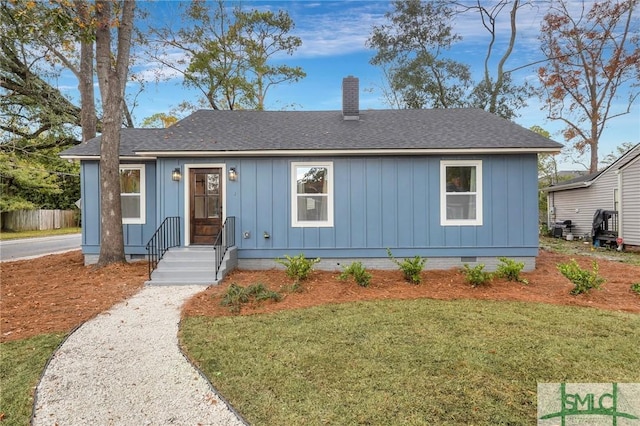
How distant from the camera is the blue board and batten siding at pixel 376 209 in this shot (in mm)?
7855

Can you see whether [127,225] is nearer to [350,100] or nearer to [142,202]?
[142,202]

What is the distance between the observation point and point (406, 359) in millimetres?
3324

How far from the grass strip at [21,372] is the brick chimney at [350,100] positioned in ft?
27.2

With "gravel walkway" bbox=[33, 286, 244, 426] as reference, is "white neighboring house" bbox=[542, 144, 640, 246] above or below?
above

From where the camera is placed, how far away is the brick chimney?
9867 millimetres

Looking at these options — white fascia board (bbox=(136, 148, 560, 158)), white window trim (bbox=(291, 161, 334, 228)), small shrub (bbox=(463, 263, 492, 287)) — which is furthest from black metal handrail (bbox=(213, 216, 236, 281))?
small shrub (bbox=(463, 263, 492, 287))

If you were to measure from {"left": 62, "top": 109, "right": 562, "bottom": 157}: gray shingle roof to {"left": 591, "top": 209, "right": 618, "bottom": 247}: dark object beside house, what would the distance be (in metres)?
7.34

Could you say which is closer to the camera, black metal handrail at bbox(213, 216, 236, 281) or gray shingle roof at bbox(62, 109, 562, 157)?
black metal handrail at bbox(213, 216, 236, 281)

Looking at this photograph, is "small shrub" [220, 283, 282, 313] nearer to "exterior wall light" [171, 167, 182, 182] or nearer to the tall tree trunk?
"exterior wall light" [171, 167, 182, 182]

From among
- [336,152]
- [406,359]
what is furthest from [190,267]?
[406,359]

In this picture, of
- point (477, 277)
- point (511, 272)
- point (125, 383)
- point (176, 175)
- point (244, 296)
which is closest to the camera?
point (125, 383)

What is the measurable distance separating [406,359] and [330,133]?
632 centimetres

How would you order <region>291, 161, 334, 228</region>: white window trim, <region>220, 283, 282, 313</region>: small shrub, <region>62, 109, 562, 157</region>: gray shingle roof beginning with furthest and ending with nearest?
<region>291, 161, 334, 228</region>: white window trim → <region>62, 109, 562, 157</region>: gray shingle roof → <region>220, 283, 282, 313</region>: small shrub

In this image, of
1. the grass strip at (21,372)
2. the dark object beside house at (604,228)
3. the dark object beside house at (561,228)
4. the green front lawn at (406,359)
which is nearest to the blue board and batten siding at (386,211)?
the green front lawn at (406,359)
